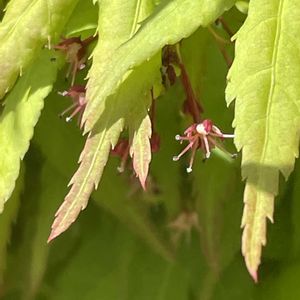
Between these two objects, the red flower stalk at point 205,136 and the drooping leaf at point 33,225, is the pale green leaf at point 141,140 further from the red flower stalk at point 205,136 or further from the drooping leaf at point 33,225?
the drooping leaf at point 33,225

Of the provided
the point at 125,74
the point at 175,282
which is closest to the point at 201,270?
the point at 175,282

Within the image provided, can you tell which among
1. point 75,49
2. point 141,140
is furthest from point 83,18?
point 141,140

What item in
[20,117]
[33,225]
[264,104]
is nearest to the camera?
[264,104]

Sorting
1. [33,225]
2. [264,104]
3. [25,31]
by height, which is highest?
[25,31]

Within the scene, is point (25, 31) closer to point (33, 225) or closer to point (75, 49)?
point (75, 49)

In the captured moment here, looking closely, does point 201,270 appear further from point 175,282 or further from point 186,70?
point 186,70

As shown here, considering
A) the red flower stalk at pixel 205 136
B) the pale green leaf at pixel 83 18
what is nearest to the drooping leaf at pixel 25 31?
the pale green leaf at pixel 83 18

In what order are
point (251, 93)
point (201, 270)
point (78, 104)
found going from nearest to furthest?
point (251, 93) → point (78, 104) → point (201, 270)
